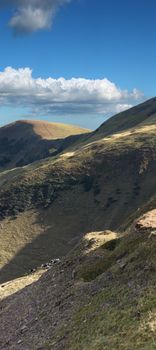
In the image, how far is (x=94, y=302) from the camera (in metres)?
31.4

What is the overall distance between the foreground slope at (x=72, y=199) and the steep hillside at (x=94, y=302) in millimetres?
66438

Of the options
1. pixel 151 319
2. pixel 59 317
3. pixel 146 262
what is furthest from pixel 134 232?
pixel 151 319

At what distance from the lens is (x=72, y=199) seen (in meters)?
155

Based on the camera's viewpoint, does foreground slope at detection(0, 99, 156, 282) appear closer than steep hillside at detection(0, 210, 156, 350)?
No

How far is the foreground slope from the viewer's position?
4978 inches

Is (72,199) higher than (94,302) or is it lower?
lower

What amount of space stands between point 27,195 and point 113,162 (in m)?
35.2

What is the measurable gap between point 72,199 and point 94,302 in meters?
124

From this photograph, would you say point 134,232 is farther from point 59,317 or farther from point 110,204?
point 110,204

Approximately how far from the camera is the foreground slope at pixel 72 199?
126 metres

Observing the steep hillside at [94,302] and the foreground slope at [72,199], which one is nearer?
the steep hillside at [94,302]

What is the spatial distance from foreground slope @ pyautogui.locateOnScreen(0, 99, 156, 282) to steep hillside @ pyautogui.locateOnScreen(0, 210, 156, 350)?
218ft

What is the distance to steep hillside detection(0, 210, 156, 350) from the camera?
2517cm

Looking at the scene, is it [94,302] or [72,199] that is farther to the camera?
[72,199]
